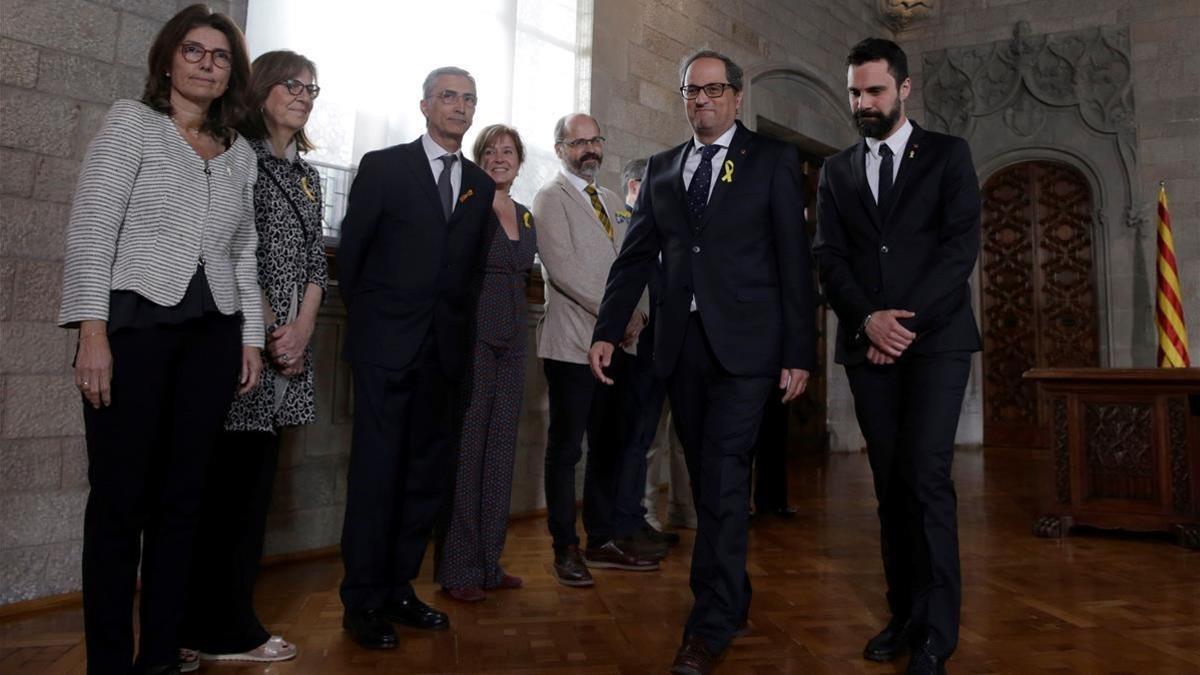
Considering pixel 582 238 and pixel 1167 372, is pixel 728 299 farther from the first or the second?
pixel 1167 372

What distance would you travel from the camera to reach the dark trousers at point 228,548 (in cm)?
195

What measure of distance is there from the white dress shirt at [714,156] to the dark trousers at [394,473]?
86 centimetres

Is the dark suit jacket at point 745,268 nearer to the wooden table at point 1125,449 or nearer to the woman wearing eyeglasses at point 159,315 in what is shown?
the woman wearing eyeglasses at point 159,315

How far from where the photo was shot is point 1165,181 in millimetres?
7344

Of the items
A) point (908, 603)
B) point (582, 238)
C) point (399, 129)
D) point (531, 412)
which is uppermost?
point (399, 129)

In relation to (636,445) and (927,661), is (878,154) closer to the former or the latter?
(927,661)

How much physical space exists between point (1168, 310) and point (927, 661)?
5.46 m

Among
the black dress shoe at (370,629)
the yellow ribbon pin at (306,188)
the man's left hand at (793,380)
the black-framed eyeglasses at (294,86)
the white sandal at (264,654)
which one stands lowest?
the white sandal at (264,654)

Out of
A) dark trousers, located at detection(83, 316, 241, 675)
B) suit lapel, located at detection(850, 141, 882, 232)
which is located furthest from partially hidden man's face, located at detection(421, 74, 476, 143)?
suit lapel, located at detection(850, 141, 882, 232)

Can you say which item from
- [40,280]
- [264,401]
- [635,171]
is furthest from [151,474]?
[635,171]

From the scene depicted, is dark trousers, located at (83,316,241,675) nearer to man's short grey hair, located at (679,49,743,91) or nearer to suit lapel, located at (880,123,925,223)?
man's short grey hair, located at (679,49,743,91)

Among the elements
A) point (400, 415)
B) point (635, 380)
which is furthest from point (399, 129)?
point (400, 415)

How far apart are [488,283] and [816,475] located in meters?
3.95

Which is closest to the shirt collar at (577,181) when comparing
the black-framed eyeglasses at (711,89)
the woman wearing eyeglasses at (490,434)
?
the woman wearing eyeglasses at (490,434)
